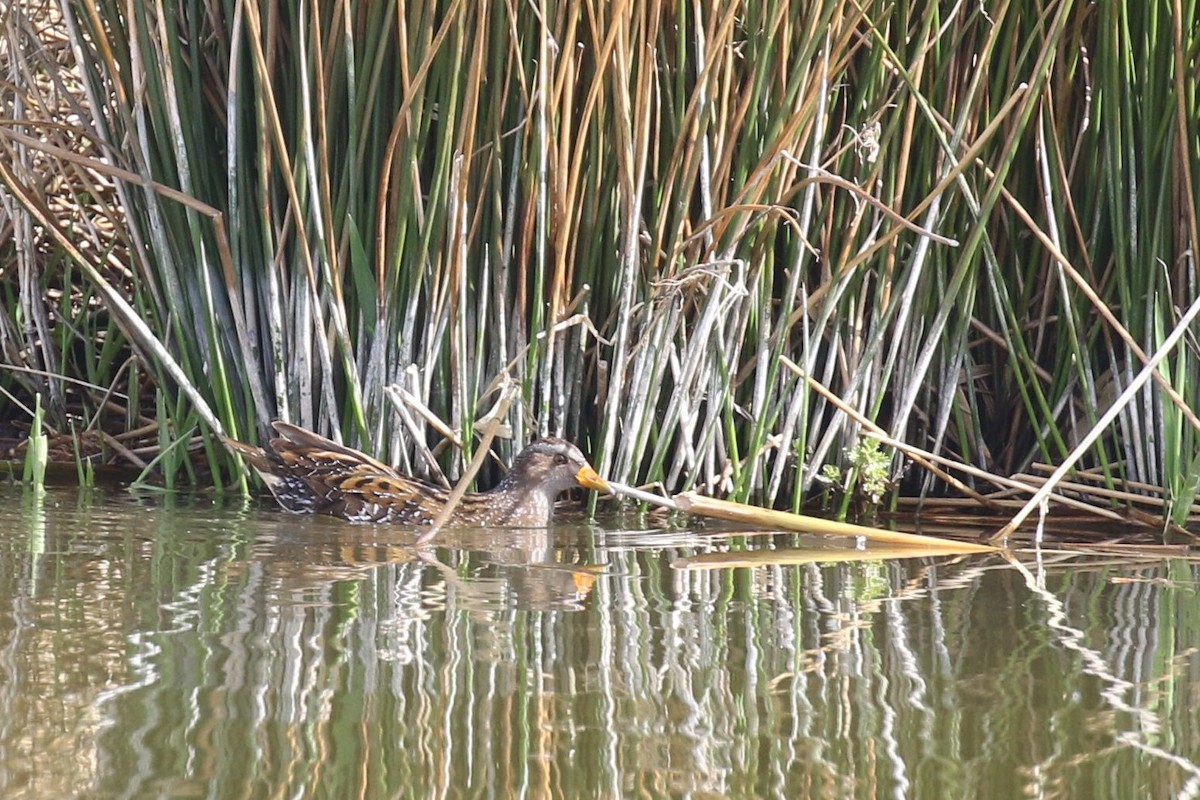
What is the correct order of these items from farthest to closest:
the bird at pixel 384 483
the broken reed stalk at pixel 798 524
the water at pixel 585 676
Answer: the bird at pixel 384 483
the broken reed stalk at pixel 798 524
the water at pixel 585 676

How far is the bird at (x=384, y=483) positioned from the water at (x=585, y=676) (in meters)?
0.62

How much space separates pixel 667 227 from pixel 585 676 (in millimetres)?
2002

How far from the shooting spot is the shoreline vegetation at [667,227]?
352 centimetres

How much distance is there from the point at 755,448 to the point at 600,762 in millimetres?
2173

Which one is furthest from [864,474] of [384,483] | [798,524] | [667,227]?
[384,483]

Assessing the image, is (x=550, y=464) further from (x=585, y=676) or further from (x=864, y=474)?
(x=585, y=676)

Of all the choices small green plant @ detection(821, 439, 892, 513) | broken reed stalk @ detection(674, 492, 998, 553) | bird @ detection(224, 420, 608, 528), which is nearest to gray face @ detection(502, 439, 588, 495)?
bird @ detection(224, 420, 608, 528)

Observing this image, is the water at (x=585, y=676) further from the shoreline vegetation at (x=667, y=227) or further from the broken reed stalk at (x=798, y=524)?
the shoreline vegetation at (x=667, y=227)

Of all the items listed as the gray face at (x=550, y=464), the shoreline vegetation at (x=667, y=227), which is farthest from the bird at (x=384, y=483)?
the shoreline vegetation at (x=667, y=227)

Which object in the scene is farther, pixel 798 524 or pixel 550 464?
pixel 550 464

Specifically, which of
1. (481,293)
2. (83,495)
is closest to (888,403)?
(481,293)

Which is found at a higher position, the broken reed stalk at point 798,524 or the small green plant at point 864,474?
the small green plant at point 864,474

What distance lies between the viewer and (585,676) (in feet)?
6.39

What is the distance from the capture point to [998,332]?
4.10m
